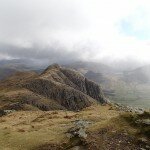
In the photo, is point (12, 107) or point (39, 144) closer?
point (39, 144)

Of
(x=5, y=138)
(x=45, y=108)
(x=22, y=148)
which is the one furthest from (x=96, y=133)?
(x=45, y=108)

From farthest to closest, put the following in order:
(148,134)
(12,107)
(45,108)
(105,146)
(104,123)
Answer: (45,108), (12,107), (104,123), (148,134), (105,146)

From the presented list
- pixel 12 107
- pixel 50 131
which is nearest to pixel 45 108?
pixel 12 107

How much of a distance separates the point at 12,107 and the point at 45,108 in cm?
2707

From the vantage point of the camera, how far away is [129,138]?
37.5 m

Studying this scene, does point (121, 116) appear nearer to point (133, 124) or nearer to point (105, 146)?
point (133, 124)

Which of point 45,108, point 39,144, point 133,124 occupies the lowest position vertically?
point 45,108

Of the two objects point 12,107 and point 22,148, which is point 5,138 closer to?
point 22,148

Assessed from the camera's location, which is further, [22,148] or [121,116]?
[121,116]

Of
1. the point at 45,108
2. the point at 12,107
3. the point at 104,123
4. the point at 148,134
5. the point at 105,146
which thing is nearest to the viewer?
the point at 105,146

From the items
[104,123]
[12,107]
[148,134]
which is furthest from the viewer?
[12,107]

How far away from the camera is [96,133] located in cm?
3897

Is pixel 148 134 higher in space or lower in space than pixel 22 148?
higher

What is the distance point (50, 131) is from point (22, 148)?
20.1 feet
